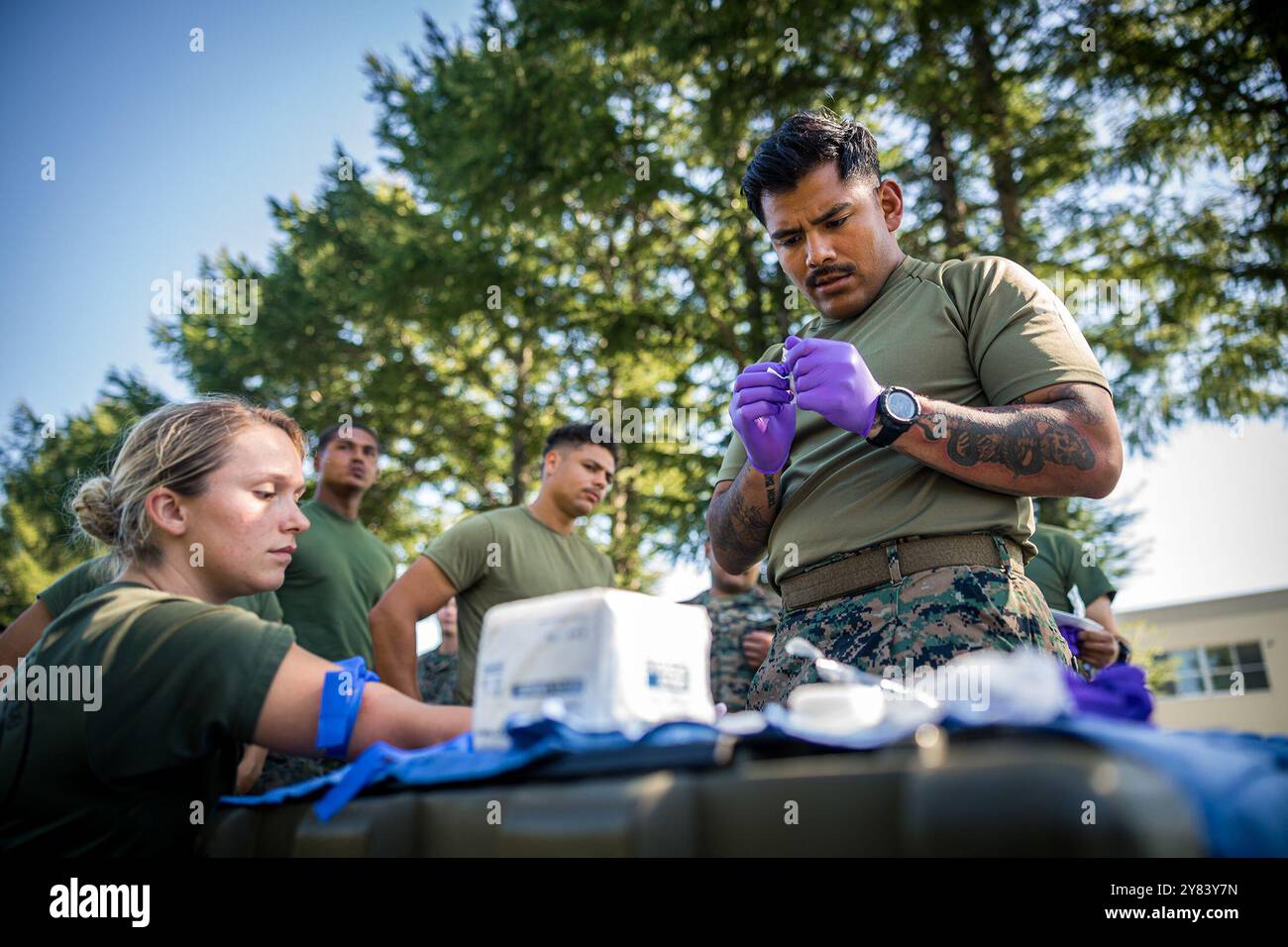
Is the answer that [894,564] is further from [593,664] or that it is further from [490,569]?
[490,569]

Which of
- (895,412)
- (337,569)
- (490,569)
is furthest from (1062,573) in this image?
(337,569)

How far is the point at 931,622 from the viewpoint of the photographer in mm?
1631

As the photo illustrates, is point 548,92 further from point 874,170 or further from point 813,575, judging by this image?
point 813,575

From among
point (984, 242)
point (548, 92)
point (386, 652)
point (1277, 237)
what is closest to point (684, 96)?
point (548, 92)

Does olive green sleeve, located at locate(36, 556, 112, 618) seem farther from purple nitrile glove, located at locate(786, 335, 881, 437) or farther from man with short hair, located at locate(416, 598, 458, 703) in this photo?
man with short hair, located at locate(416, 598, 458, 703)

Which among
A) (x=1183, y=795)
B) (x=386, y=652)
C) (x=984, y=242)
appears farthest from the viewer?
(x=984, y=242)

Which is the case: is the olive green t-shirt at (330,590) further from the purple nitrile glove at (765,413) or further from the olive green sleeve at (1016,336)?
the olive green sleeve at (1016,336)

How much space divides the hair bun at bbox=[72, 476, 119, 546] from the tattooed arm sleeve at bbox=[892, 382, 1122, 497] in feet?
4.97

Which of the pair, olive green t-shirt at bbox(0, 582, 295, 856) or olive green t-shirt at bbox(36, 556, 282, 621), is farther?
olive green t-shirt at bbox(36, 556, 282, 621)

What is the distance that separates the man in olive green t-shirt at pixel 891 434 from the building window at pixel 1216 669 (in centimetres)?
2174

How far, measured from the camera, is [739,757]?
871 mm

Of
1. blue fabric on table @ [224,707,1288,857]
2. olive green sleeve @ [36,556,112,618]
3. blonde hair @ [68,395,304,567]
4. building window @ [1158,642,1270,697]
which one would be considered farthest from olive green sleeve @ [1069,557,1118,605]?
building window @ [1158,642,1270,697]

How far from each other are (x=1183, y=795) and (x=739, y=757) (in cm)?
37

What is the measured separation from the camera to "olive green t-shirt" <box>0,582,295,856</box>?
52.5 inches
